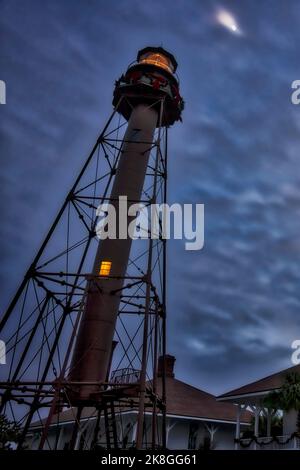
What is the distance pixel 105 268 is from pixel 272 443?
12.6 m

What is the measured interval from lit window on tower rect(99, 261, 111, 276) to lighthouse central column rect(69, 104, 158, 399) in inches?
3.9

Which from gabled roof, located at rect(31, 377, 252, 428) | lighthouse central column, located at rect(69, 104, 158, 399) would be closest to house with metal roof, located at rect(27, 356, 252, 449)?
gabled roof, located at rect(31, 377, 252, 428)

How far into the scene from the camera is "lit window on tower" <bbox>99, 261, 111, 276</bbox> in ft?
60.0

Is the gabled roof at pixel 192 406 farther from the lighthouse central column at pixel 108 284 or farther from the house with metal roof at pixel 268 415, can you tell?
the lighthouse central column at pixel 108 284

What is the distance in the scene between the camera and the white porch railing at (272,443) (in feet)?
68.1

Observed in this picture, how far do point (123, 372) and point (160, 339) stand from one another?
252 centimetres

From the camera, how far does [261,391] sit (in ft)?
78.6

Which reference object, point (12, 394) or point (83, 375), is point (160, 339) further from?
point (12, 394)

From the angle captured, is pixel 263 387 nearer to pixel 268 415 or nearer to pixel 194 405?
pixel 268 415

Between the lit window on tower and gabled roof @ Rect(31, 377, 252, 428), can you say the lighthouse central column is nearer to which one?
the lit window on tower

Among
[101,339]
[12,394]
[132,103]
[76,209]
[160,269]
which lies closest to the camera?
[12,394]

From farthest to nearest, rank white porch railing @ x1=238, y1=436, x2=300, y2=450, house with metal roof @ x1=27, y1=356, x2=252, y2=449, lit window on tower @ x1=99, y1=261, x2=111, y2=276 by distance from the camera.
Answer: house with metal roof @ x1=27, y1=356, x2=252, y2=449 < white porch railing @ x1=238, y1=436, x2=300, y2=450 < lit window on tower @ x1=99, y1=261, x2=111, y2=276

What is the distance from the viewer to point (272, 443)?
2211 centimetres
